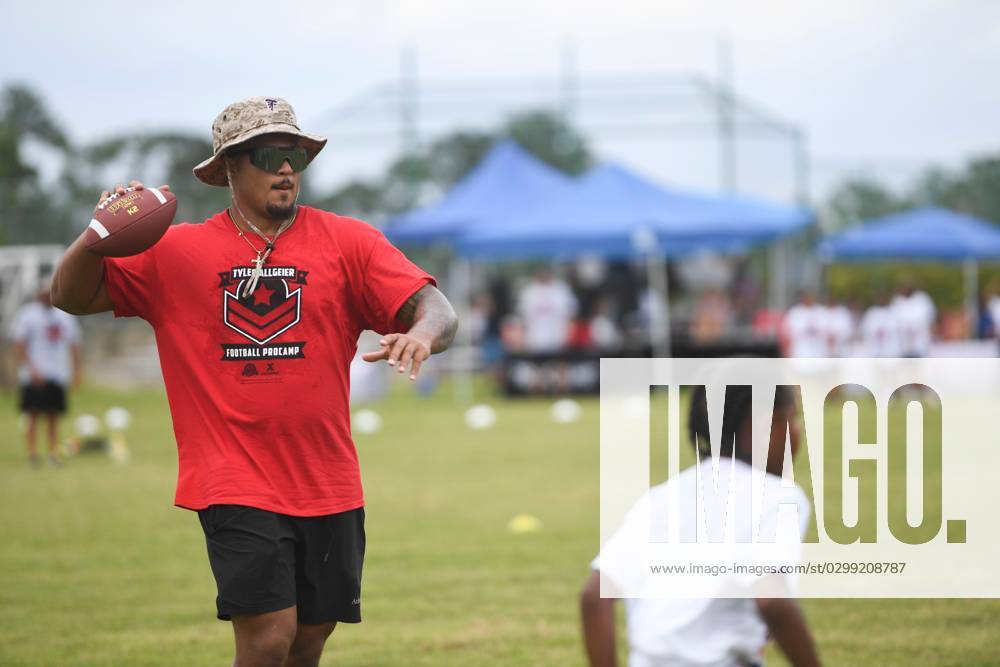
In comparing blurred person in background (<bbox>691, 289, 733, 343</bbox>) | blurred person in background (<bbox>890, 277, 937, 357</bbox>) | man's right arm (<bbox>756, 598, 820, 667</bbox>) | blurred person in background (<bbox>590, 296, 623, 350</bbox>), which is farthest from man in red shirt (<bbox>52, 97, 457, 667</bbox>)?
blurred person in background (<bbox>590, 296, 623, 350</bbox>)

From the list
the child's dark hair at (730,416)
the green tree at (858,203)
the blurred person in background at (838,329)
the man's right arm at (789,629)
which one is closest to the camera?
the man's right arm at (789,629)

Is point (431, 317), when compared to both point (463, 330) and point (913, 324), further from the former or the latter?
point (463, 330)

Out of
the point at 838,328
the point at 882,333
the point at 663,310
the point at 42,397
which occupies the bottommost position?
the point at 42,397

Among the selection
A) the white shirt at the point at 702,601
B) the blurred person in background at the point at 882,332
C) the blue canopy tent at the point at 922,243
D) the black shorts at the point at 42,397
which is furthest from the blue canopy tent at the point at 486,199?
the white shirt at the point at 702,601

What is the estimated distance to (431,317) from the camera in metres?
4.00

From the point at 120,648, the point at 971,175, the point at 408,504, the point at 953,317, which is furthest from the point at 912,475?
the point at 971,175

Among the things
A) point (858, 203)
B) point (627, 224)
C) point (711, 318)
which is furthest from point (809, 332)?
point (858, 203)

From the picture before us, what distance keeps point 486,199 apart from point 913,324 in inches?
335

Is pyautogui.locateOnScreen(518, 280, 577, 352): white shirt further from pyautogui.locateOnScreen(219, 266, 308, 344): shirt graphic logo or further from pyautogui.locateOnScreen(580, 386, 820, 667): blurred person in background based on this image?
pyautogui.locateOnScreen(580, 386, 820, 667): blurred person in background

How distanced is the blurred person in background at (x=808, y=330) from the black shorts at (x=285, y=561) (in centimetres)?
1880

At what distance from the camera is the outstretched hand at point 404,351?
12.2 feet

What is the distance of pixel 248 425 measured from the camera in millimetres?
3984

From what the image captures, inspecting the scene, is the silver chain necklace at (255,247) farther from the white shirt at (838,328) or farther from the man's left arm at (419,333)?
the white shirt at (838,328)

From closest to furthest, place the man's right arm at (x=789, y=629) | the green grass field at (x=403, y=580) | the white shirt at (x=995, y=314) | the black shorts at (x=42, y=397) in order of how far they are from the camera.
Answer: the man's right arm at (x=789, y=629), the green grass field at (x=403, y=580), the black shorts at (x=42, y=397), the white shirt at (x=995, y=314)
